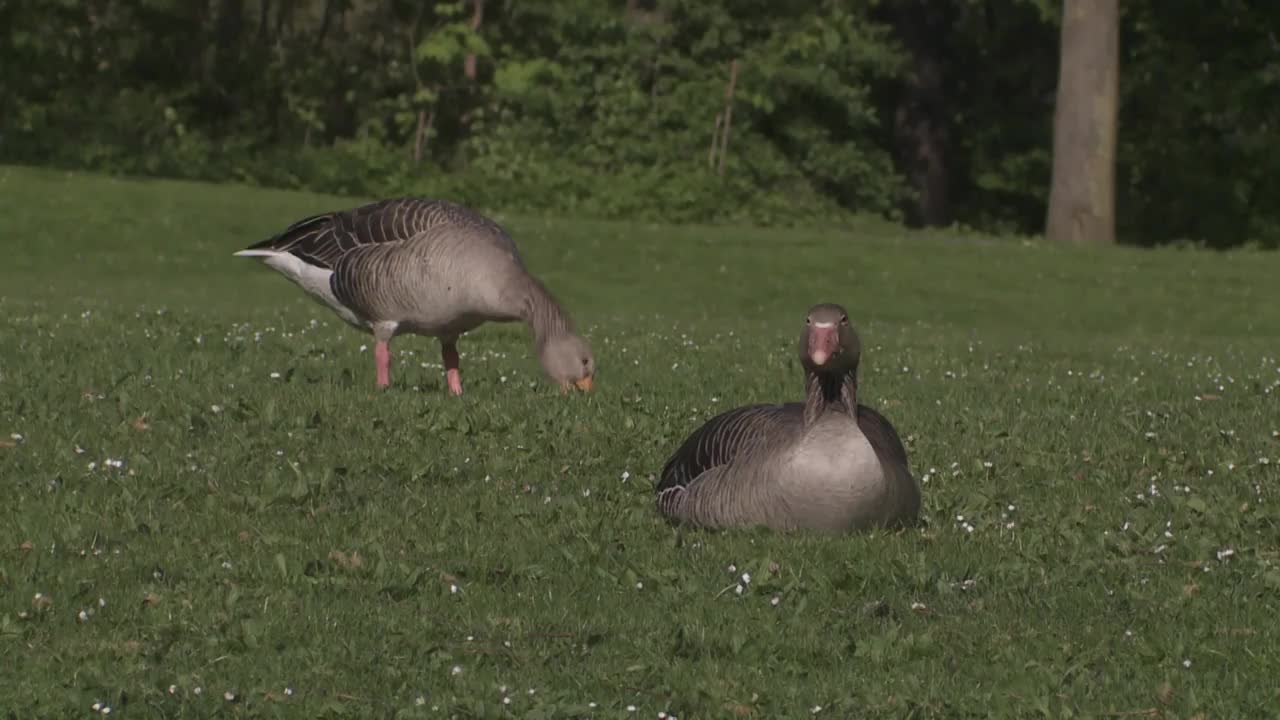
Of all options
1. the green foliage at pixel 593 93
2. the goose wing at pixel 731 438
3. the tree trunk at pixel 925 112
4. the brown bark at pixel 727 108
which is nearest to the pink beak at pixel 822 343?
the goose wing at pixel 731 438

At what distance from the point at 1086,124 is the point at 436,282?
2735 centimetres

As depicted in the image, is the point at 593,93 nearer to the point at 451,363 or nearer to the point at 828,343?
the point at 451,363

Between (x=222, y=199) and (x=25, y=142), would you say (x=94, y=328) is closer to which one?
(x=222, y=199)

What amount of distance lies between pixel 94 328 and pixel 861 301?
49.4 feet

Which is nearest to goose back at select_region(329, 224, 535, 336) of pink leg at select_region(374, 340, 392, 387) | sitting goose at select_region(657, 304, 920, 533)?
pink leg at select_region(374, 340, 392, 387)

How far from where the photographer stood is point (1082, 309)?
30.6m

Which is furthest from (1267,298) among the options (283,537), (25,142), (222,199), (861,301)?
(25,142)

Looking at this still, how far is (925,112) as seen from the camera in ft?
191

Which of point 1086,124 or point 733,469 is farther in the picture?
point 1086,124

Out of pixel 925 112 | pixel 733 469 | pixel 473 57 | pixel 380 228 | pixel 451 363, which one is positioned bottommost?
pixel 451 363

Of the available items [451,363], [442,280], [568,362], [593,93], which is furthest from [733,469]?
[593,93]

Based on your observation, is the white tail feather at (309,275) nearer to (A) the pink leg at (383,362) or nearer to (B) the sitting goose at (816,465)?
(A) the pink leg at (383,362)

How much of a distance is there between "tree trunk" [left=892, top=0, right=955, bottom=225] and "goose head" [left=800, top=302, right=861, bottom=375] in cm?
4816

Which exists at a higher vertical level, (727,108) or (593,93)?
(593,93)
